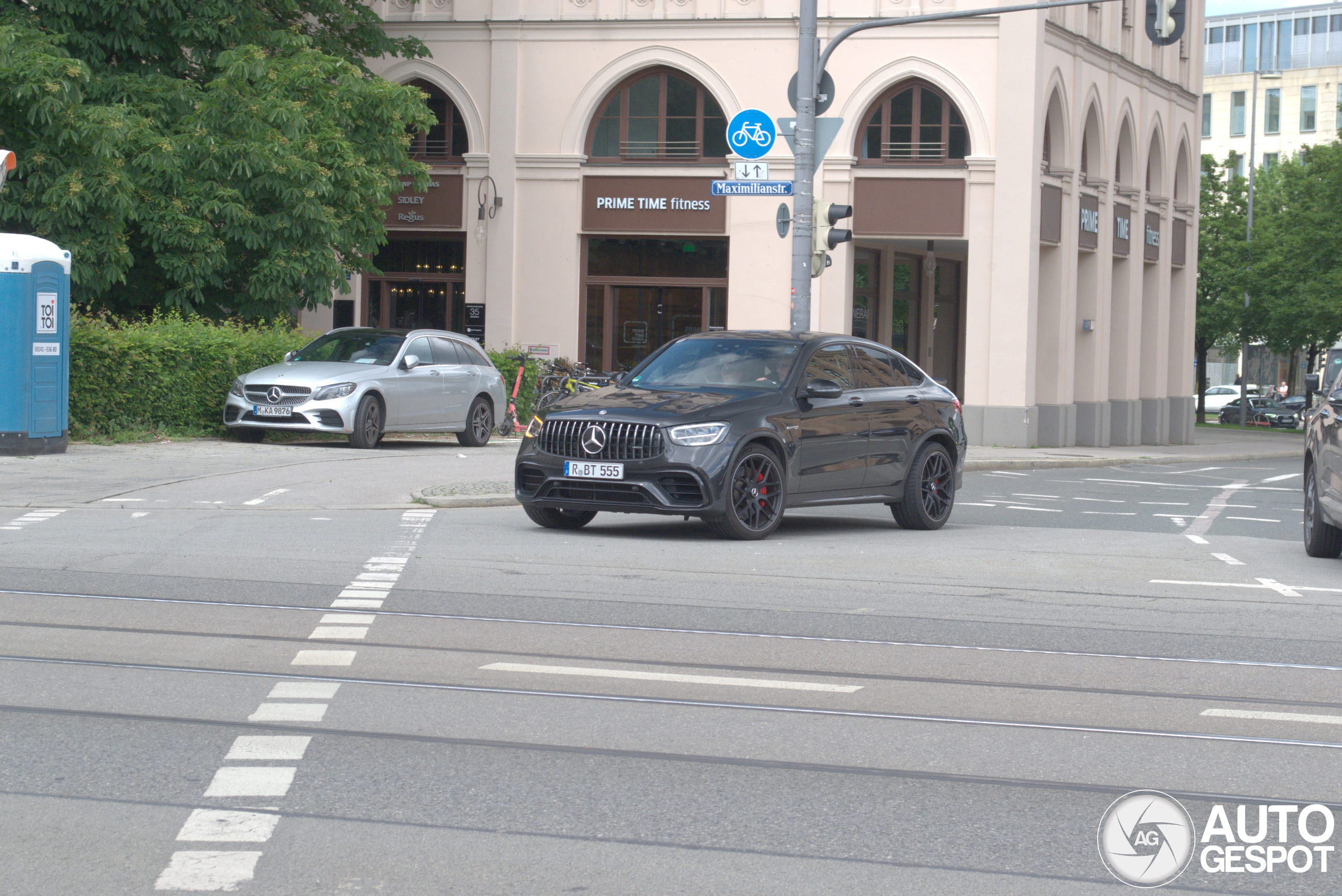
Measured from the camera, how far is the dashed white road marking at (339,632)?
302 inches

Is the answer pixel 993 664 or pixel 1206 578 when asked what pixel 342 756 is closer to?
pixel 993 664

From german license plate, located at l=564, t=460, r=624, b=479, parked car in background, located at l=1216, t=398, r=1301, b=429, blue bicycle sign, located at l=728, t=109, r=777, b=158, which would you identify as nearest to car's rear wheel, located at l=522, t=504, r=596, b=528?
german license plate, located at l=564, t=460, r=624, b=479

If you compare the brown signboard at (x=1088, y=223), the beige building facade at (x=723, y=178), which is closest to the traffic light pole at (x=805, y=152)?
the beige building facade at (x=723, y=178)

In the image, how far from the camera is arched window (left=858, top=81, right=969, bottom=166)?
103ft

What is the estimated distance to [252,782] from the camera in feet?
16.8

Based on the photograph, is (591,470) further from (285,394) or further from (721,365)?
(285,394)

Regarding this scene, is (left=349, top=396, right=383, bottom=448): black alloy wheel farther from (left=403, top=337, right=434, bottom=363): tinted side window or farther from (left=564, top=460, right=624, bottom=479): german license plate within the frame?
(left=564, top=460, right=624, bottom=479): german license plate

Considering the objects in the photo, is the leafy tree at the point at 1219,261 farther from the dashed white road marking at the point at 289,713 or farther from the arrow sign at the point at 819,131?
the dashed white road marking at the point at 289,713

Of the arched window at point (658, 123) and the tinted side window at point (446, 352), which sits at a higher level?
the arched window at point (658, 123)

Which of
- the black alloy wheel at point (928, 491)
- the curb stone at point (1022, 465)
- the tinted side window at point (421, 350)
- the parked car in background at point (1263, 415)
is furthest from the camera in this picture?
the parked car in background at point (1263, 415)

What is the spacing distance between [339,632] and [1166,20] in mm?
13843

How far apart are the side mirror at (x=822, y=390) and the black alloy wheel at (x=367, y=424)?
8320 mm

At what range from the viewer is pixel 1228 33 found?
10344 centimetres

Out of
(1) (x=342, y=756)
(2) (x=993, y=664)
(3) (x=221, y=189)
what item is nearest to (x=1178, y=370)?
(3) (x=221, y=189)
